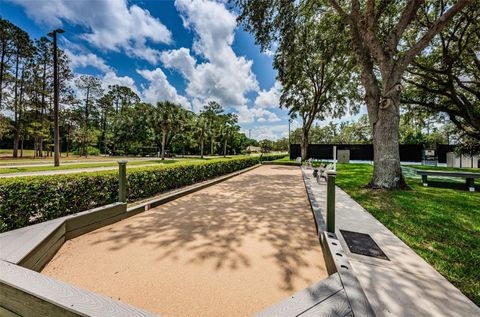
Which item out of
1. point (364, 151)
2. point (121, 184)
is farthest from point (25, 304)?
point (364, 151)

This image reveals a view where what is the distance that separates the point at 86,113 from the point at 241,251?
1853 inches

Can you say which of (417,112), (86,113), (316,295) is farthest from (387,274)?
(86,113)

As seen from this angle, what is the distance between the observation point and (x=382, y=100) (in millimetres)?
Result: 6500

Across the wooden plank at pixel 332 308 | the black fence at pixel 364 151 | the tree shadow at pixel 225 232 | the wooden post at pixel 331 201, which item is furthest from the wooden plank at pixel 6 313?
the black fence at pixel 364 151

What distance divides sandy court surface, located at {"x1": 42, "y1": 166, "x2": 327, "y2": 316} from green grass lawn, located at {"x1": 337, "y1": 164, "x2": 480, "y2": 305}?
142 centimetres

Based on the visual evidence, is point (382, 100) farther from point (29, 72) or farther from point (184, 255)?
point (29, 72)

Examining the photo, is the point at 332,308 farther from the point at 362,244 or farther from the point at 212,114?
the point at 212,114

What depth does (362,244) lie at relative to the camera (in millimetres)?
3041

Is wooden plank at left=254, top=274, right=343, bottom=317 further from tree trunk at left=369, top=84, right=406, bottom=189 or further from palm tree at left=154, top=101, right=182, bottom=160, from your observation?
palm tree at left=154, top=101, right=182, bottom=160

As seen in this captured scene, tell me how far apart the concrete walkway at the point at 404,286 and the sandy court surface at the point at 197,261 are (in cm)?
55

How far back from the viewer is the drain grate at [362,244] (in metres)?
2.77

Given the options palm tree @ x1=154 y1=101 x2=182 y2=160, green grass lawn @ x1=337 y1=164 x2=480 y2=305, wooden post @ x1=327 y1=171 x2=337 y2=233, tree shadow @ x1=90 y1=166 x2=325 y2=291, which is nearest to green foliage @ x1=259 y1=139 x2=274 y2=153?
palm tree @ x1=154 y1=101 x2=182 y2=160

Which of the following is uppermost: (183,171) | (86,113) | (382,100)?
(86,113)

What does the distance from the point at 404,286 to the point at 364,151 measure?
82.6 ft
